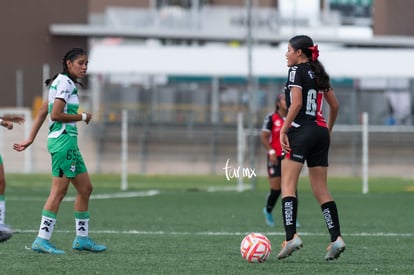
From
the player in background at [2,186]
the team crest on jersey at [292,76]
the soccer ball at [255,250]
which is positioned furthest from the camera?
the player in background at [2,186]

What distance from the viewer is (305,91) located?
10805 millimetres

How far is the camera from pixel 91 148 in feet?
126

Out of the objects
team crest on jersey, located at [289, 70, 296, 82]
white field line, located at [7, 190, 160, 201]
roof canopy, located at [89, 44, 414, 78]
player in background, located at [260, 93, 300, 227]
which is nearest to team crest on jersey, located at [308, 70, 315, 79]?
team crest on jersey, located at [289, 70, 296, 82]

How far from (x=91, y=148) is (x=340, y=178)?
8.62 m

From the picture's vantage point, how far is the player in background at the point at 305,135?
1077 centimetres

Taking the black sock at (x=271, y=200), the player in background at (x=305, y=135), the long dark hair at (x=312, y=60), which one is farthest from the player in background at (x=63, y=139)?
the black sock at (x=271, y=200)

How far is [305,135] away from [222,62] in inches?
1202

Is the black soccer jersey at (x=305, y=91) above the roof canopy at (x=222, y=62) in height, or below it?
above

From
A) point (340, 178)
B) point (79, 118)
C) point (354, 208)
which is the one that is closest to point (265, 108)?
point (340, 178)

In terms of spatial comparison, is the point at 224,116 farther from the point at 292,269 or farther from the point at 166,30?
the point at 292,269

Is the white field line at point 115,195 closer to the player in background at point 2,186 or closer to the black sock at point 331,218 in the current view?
the player in background at point 2,186

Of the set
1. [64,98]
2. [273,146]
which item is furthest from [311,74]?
[273,146]

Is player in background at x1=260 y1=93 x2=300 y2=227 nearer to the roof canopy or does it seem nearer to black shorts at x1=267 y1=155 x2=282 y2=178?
black shorts at x1=267 y1=155 x2=282 y2=178

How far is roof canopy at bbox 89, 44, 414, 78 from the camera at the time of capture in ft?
134
